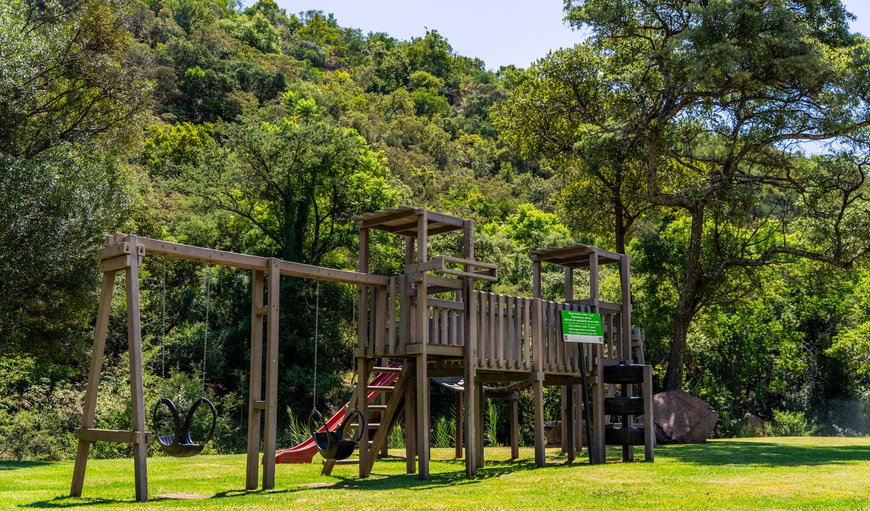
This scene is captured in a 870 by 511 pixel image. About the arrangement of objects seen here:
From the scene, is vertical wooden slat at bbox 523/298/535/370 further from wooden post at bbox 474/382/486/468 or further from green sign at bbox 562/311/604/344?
wooden post at bbox 474/382/486/468

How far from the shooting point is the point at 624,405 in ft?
53.7

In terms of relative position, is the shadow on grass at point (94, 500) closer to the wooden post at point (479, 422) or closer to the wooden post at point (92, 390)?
the wooden post at point (92, 390)

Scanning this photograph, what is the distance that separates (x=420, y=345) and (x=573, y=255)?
500cm

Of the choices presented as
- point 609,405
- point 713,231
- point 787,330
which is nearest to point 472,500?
point 609,405

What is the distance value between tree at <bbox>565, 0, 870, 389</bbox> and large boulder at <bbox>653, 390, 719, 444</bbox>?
2615 millimetres

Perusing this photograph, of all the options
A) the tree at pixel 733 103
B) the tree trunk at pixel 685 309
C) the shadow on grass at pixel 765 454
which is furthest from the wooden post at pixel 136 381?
the tree trunk at pixel 685 309

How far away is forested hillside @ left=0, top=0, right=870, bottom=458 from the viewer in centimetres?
2239

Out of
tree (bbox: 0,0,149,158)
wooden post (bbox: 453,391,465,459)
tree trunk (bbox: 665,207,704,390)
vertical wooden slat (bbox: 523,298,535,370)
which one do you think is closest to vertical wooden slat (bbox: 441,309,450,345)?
vertical wooden slat (bbox: 523,298,535,370)

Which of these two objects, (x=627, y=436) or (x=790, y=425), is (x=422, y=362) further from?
(x=790, y=425)

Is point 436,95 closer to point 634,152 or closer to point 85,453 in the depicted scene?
point 634,152

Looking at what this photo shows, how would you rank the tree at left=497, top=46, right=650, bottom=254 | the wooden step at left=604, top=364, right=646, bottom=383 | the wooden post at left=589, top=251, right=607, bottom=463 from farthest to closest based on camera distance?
the tree at left=497, top=46, right=650, bottom=254 → the wooden step at left=604, top=364, right=646, bottom=383 → the wooden post at left=589, top=251, right=607, bottom=463

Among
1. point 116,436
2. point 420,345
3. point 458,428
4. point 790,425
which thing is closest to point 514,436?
point 458,428

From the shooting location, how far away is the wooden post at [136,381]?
34.6 ft

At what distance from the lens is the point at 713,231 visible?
96.5 ft
